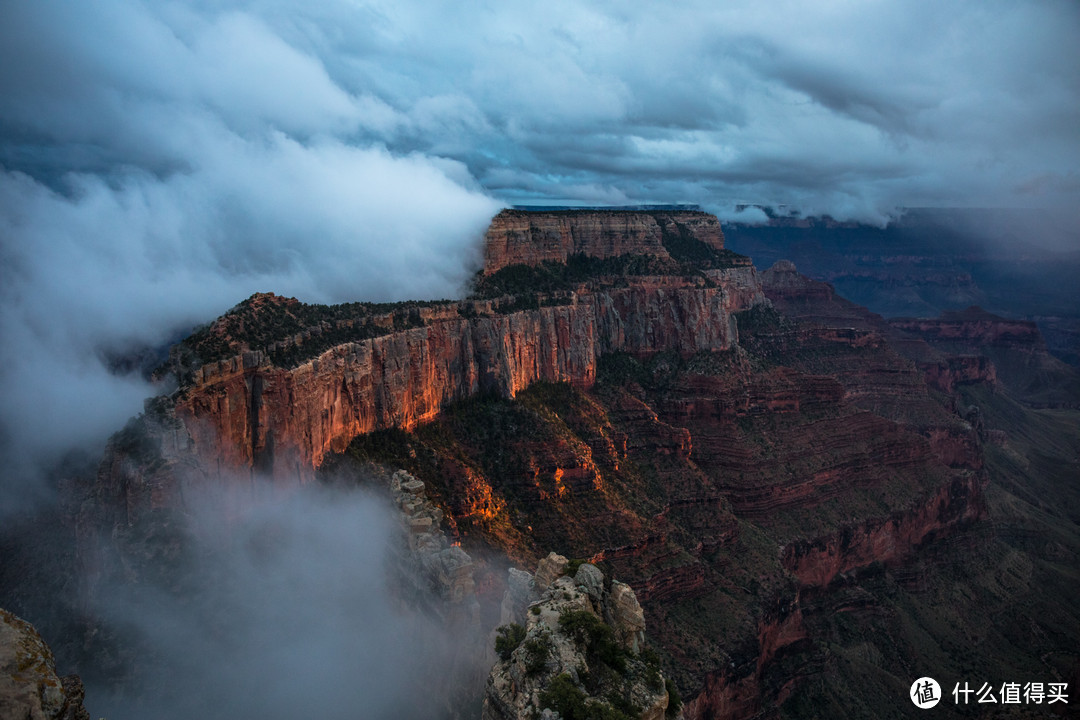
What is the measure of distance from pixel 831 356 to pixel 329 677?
421ft

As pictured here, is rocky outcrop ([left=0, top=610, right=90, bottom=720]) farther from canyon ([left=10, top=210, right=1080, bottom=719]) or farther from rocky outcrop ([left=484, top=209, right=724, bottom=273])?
rocky outcrop ([left=484, top=209, right=724, bottom=273])

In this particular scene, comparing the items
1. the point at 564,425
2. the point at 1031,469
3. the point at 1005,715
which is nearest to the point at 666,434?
the point at 564,425

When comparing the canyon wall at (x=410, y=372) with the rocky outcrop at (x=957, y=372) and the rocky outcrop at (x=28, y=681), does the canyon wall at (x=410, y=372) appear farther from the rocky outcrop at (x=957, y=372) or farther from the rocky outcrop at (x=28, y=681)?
the rocky outcrop at (x=957, y=372)

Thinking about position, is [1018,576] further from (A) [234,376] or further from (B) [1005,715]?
(A) [234,376]

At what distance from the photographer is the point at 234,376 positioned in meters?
50.1

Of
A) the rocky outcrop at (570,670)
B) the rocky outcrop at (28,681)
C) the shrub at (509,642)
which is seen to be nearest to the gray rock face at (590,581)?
the rocky outcrop at (570,670)

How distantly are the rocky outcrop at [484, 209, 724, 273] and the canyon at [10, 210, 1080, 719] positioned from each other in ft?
1.47

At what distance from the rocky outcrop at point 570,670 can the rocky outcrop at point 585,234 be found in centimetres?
7292

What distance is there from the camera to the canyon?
50.0 meters

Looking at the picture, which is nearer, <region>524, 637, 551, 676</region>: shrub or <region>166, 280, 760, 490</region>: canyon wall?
<region>524, 637, 551, 676</region>: shrub

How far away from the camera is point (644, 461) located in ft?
307

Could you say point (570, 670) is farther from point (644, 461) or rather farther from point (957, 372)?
point (957, 372)

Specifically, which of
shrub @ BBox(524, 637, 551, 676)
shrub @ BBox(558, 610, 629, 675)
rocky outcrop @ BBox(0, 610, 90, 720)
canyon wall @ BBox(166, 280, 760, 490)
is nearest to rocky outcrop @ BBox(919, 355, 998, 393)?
canyon wall @ BBox(166, 280, 760, 490)

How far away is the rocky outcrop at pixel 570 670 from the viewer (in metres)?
26.5
